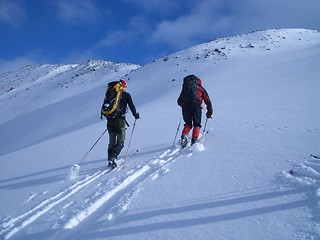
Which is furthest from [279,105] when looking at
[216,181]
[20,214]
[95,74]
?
[95,74]

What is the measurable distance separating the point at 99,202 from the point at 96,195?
0.34 m

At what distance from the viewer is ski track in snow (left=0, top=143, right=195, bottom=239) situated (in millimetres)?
3883

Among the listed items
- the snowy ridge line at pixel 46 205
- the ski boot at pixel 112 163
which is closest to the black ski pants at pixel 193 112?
the ski boot at pixel 112 163

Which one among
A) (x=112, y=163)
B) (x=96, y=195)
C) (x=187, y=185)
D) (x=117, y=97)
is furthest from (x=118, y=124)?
(x=187, y=185)

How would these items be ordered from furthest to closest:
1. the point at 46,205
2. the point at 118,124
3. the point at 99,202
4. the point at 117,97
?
the point at 118,124
the point at 117,97
the point at 46,205
the point at 99,202

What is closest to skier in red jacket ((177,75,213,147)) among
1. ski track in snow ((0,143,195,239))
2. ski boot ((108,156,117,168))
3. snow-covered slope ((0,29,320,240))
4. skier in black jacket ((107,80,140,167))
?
snow-covered slope ((0,29,320,240))

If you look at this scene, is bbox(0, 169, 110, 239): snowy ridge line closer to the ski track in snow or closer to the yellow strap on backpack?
the ski track in snow

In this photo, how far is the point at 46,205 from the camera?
451 centimetres

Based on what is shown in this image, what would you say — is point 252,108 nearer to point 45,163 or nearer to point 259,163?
point 259,163

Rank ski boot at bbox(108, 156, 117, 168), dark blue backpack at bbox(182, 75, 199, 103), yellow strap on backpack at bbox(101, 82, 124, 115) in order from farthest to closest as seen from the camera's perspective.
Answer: dark blue backpack at bbox(182, 75, 199, 103) < yellow strap on backpack at bbox(101, 82, 124, 115) < ski boot at bbox(108, 156, 117, 168)

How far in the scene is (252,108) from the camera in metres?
10.1

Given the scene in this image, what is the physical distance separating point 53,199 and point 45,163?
2887 mm

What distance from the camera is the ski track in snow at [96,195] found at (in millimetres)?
Answer: 3883

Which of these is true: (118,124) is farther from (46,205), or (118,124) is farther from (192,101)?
(46,205)
